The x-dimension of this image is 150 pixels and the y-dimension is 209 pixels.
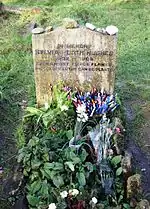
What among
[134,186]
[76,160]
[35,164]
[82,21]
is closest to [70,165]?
[76,160]

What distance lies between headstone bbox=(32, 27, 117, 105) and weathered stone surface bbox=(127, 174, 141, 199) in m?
2.12

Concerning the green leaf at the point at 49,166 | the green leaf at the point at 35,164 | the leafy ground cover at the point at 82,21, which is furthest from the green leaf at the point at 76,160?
the leafy ground cover at the point at 82,21

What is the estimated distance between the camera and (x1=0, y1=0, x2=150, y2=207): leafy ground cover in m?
6.34

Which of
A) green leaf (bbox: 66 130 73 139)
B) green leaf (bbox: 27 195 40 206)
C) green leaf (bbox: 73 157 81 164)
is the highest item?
green leaf (bbox: 66 130 73 139)

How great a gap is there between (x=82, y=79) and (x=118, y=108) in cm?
63

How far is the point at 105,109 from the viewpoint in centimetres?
573

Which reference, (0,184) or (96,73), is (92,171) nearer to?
(0,184)

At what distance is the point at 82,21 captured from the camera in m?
10.5

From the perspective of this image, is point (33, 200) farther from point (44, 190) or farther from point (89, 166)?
point (89, 166)

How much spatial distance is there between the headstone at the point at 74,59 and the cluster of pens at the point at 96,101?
12cm

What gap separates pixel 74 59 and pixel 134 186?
2.27 meters

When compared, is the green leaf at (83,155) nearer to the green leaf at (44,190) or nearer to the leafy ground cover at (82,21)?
the green leaf at (44,190)

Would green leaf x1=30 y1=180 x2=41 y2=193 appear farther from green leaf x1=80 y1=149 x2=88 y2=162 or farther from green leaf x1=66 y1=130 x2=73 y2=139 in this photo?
green leaf x1=66 y1=130 x2=73 y2=139

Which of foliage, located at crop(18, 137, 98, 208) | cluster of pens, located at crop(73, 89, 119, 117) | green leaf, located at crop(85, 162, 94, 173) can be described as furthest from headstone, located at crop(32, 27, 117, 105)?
green leaf, located at crop(85, 162, 94, 173)
